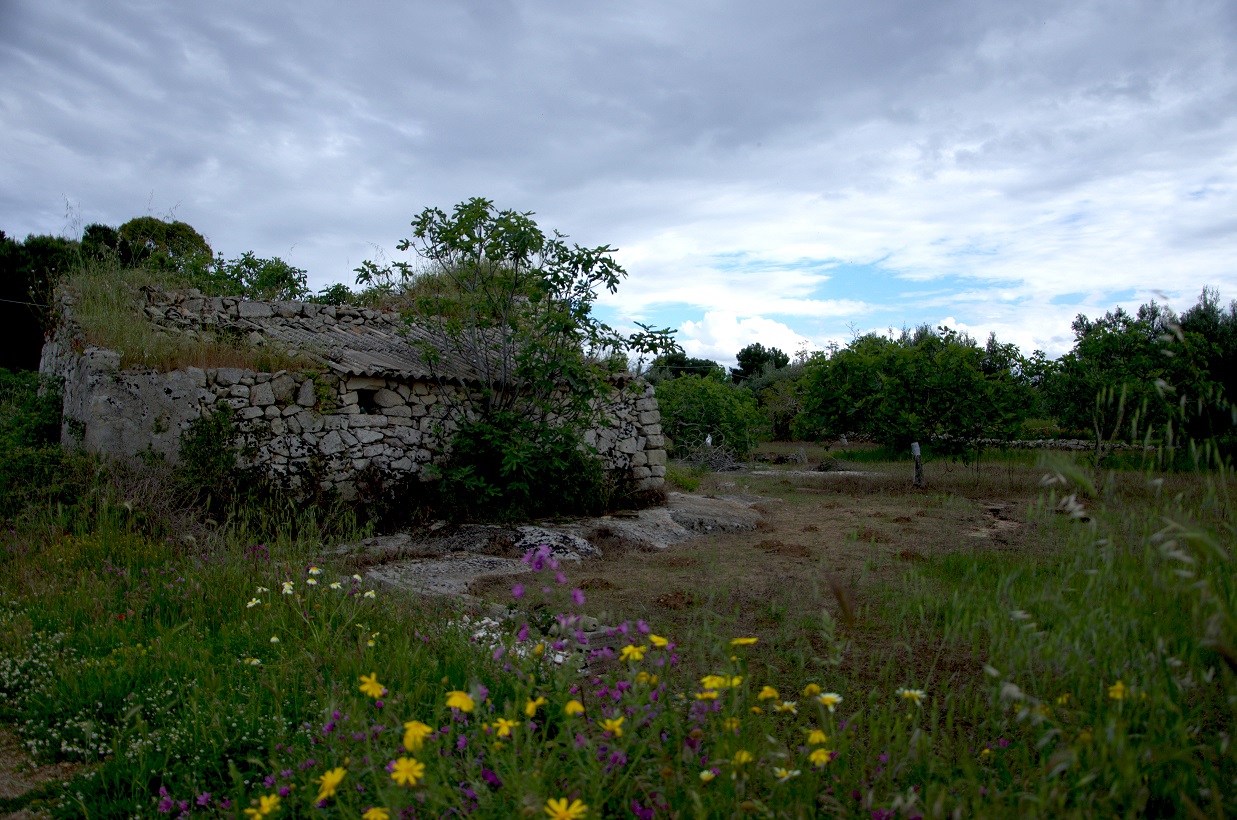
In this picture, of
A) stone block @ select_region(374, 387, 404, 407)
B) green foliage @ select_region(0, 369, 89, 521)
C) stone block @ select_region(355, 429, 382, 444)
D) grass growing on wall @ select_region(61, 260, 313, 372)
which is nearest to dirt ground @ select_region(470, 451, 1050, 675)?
stone block @ select_region(355, 429, 382, 444)

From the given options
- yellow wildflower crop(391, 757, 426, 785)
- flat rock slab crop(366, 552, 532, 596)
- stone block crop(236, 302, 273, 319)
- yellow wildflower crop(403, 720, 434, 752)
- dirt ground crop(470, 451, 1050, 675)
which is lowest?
flat rock slab crop(366, 552, 532, 596)

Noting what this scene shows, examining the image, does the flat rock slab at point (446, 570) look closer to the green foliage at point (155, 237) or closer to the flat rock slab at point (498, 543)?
the flat rock slab at point (498, 543)

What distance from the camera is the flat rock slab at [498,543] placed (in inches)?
266

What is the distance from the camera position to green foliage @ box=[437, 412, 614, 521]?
9055 mm

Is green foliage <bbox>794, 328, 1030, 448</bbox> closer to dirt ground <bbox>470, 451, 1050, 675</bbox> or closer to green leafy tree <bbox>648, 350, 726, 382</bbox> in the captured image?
dirt ground <bbox>470, 451, 1050, 675</bbox>

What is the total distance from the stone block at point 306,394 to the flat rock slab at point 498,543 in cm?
186

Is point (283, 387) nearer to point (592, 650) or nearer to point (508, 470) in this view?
point (508, 470)

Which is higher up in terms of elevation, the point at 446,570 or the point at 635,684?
A: the point at 635,684

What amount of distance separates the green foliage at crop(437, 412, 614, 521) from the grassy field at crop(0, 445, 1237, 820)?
256 centimetres

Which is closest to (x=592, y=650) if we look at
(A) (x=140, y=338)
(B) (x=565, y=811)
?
(B) (x=565, y=811)

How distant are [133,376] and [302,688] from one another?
6.47m

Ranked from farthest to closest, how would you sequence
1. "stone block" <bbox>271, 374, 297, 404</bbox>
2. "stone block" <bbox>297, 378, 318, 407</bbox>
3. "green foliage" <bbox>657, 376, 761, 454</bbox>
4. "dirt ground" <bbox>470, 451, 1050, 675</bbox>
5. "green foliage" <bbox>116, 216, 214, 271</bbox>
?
"green foliage" <bbox>657, 376, 761, 454</bbox>, "green foliage" <bbox>116, 216, 214, 271</bbox>, "stone block" <bbox>297, 378, 318, 407</bbox>, "stone block" <bbox>271, 374, 297, 404</bbox>, "dirt ground" <bbox>470, 451, 1050, 675</bbox>

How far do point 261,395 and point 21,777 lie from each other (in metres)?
6.00

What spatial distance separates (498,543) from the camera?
8.04 m
